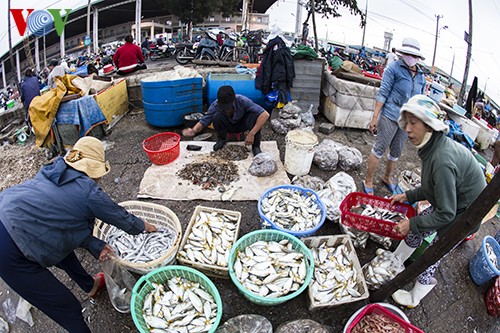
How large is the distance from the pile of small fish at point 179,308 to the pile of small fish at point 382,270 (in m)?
1.40

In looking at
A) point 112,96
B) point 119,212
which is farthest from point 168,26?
point 119,212

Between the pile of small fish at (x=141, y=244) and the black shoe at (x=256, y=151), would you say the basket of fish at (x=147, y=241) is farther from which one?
the black shoe at (x=256, y=151)

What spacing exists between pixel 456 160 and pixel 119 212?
7.69ft

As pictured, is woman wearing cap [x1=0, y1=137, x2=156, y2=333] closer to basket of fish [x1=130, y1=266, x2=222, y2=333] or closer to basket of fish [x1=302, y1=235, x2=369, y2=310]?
basket of fish [x1=130, y1=266, x2=222, y2=333]

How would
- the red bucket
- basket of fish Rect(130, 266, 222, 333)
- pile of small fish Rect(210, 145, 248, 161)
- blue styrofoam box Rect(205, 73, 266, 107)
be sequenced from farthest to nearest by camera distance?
blue styrofoam box Rect(205, 73, 266, 107), pile of small fish Rect(210, 145, 248, 161), the red bucket, basket of fish Rect(130, 266, 222, 333)

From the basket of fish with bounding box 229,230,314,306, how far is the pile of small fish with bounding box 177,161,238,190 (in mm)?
1383

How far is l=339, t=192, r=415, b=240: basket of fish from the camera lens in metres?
2.51

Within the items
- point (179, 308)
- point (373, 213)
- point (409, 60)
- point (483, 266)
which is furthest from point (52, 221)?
point (483, 266)

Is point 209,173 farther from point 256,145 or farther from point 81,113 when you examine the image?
point 81,113

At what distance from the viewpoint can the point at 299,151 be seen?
12.1 feet

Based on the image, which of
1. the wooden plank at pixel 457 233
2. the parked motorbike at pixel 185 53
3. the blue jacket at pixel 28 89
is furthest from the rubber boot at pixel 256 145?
the parked motorbike at pixel 185 53

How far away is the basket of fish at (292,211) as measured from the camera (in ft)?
8.71

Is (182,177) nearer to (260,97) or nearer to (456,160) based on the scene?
(260,97)

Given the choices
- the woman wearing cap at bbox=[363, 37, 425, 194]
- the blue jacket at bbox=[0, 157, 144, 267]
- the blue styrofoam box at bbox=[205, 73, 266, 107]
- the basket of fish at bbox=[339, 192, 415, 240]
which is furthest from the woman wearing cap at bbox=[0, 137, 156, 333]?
the blue styrofoam box at bbox=[205, 73, 266, 107]
